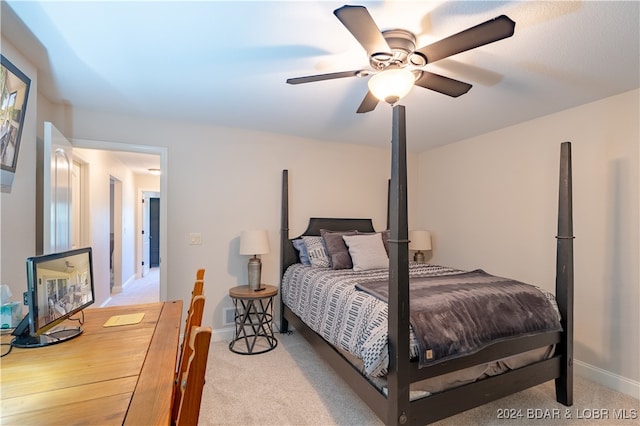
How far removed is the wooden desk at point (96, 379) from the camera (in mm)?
818

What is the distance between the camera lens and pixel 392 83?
5.08ft

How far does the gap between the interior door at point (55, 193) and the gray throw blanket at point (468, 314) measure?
7.18 feet

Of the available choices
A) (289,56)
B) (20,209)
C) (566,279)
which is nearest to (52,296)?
(20,209)

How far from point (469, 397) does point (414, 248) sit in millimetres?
2287

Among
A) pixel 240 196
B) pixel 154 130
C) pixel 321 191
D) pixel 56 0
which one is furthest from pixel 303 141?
pixel 56 0

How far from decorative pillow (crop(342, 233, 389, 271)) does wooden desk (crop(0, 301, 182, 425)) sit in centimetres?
198

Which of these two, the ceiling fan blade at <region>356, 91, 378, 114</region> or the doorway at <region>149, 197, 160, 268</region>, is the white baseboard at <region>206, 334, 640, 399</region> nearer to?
the ceiling fan blade at <region>356, 91, 378, 114</region>

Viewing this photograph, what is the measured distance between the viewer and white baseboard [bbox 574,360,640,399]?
2258mm

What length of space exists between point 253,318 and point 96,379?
2493 mm

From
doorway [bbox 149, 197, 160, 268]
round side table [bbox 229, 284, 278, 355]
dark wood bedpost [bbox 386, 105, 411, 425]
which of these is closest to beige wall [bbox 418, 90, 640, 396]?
dark wood bedpost [bbox 386, 105, 411, 425]

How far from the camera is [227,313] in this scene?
330 cm

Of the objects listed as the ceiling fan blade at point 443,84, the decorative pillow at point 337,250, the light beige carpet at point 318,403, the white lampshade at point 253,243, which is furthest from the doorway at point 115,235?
the ceiling fan blade at point 443,84

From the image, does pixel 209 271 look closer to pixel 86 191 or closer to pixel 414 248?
pixel 86 191

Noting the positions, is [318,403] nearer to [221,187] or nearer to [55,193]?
[221,187]
